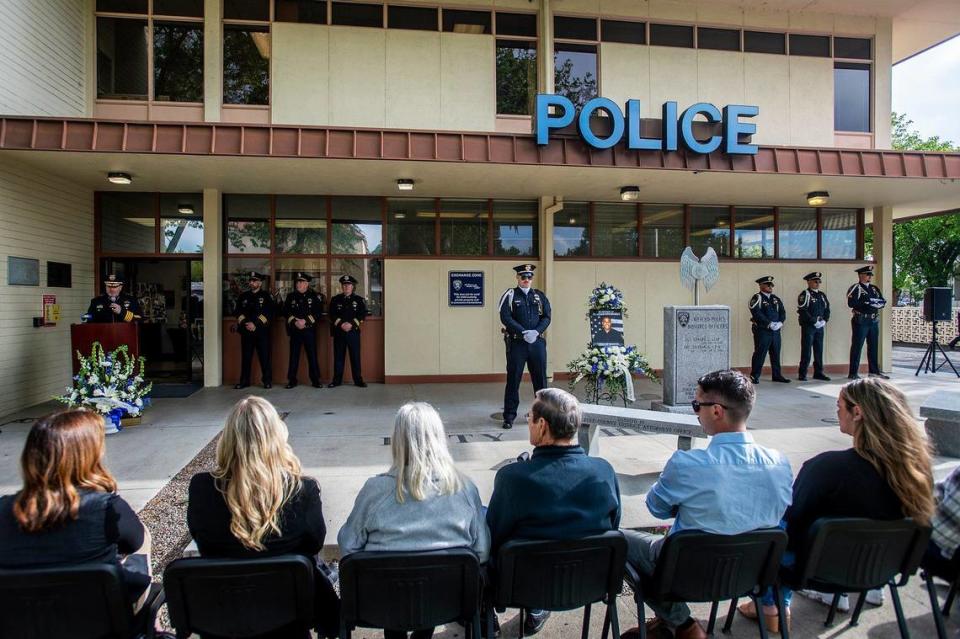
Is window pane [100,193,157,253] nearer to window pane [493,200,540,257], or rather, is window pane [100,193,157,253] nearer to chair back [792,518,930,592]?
window pane [493,200,540,257]

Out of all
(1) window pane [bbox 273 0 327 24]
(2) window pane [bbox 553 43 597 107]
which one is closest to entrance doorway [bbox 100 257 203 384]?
(1) window pane [bbox 273 0 327 24]

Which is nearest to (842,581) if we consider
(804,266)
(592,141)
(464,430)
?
(464,430)

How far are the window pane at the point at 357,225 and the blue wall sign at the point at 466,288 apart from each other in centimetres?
133

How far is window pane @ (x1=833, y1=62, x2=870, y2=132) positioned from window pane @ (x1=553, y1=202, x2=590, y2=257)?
185 inches

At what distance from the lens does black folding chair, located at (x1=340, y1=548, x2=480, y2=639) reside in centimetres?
195

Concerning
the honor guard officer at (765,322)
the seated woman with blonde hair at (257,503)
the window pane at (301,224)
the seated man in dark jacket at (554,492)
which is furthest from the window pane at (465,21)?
the seated woman with blonde hair at (257,503)

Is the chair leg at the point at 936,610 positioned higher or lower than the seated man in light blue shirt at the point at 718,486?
lower

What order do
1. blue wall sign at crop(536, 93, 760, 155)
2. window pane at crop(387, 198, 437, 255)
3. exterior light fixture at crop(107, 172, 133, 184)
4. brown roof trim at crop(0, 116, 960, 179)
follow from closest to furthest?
1. brown roof trim at crop(0, 116, 960, 179)
2. blue wall sign at crop(536, 93, 760, 155)
3. exterior light fixture at crop(107, 172, 133, 184)
4. window pane at crop(387, 198, 437, 255)

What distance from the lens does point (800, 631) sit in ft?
8.71

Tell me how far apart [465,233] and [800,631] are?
25.7 ft

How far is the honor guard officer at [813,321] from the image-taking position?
988cm

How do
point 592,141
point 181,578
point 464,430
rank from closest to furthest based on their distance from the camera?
point 181,578 → point 464,430 → point 592,141

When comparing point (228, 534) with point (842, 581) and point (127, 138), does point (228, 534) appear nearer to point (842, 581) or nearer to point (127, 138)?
point (842, 581)

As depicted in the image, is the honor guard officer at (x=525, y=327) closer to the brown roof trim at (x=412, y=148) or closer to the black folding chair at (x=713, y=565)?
the brown roof trim at (x=412, y=148)
